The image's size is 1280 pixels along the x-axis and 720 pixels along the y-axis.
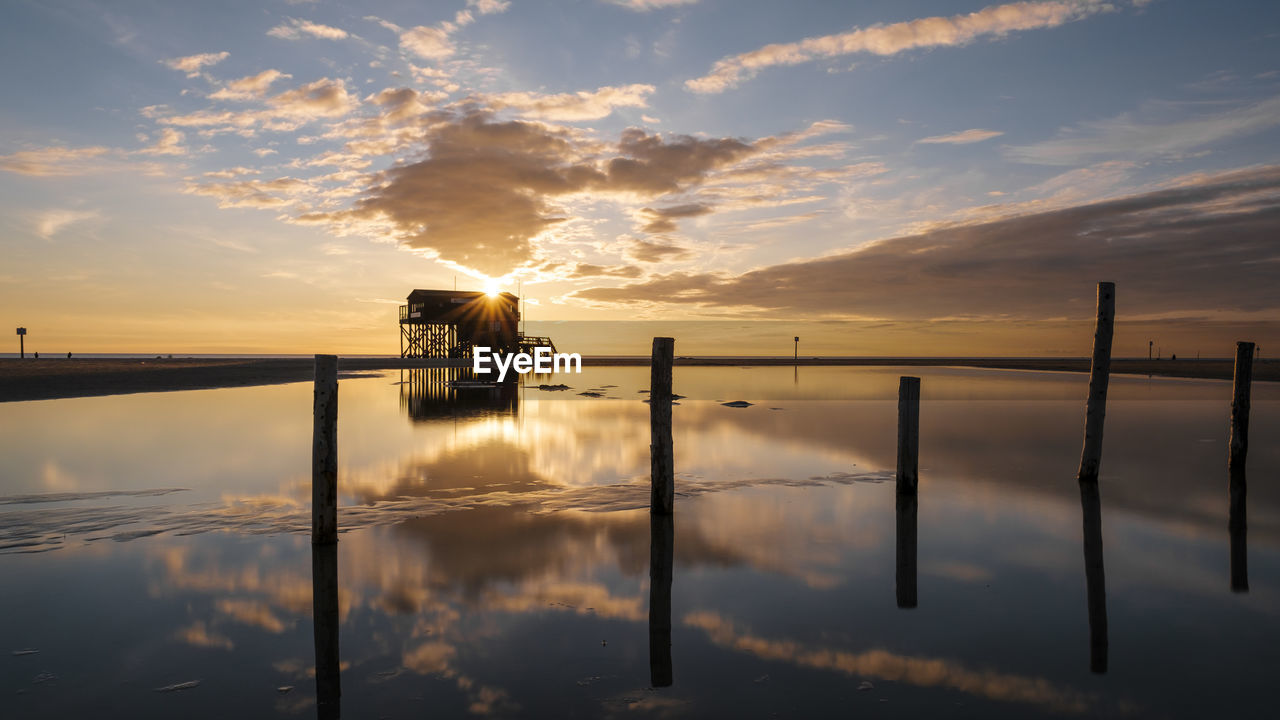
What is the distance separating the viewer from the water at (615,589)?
227 inches

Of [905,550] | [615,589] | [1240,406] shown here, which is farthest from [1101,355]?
[615,589]

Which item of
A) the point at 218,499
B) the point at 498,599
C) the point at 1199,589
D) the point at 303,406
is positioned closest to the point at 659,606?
the point at 498,599

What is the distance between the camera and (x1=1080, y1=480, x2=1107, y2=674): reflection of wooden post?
6617 millimetres

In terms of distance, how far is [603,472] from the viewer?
55.8 ft

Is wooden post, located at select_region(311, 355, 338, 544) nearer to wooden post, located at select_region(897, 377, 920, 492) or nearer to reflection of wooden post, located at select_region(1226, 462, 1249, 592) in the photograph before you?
wooden post, located at select_region(897, 377, 920, 492)

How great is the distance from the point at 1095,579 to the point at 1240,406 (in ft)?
36.0

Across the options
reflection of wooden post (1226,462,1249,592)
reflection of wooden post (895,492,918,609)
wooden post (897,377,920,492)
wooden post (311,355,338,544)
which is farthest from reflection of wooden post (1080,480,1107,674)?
wooden post (311,355,338,544)

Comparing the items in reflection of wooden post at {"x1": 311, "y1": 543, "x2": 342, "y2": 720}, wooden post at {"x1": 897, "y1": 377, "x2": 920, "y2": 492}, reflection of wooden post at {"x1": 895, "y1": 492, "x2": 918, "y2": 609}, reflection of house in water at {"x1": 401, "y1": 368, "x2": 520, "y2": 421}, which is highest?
wooden post at {"x1": 897, "y1": 377, "x2": 920, "y2": 492}

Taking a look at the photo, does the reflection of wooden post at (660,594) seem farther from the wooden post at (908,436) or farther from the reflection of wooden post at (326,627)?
the wooden post at (908,436)

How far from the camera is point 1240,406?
51.5 feet

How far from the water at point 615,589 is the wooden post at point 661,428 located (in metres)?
0.63

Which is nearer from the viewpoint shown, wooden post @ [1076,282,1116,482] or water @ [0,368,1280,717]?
water @ [0,368,1280,717]

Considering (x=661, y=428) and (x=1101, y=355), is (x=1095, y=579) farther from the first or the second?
(x=1101, y=355)

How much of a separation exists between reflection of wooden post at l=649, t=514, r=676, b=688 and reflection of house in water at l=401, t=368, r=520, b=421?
65.7 feet
